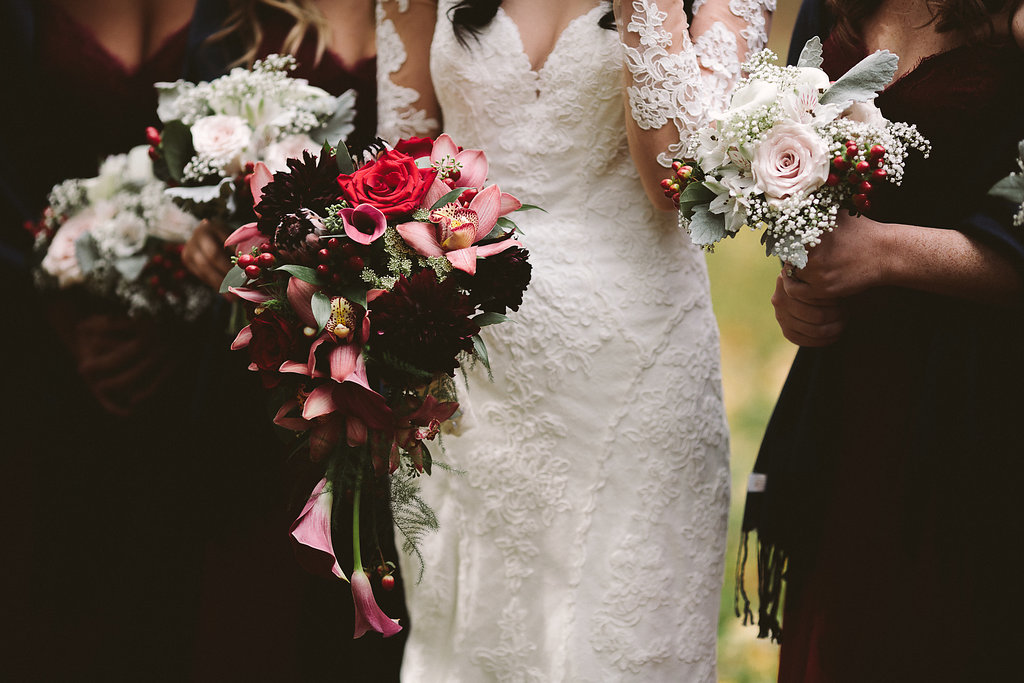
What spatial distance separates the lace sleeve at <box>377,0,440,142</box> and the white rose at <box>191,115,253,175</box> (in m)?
0.34

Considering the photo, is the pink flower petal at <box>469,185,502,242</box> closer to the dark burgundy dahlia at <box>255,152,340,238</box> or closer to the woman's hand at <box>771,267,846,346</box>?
the dark burgundy dahlia at <box>255,152,340,238</box>

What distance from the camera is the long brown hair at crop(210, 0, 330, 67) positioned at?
2.42 meters

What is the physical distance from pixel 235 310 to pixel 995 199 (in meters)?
1.73

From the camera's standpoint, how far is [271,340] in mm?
1289

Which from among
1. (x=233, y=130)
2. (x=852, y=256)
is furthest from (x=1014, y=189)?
(x=233, y=130)

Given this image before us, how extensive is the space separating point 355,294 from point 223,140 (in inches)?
36.8

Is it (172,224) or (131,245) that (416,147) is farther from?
(131,245)

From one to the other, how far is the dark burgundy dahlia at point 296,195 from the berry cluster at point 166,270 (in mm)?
999

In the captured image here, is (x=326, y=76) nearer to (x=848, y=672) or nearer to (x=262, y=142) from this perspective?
(x=262, y=142)

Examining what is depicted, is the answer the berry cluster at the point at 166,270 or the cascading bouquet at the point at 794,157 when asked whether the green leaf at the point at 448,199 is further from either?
the berry cluster at the point at 166,270

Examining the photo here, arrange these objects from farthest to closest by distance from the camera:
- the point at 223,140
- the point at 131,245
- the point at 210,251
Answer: the point at 131,245, the point at 210,251, the point at 223,140

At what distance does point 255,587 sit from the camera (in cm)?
246

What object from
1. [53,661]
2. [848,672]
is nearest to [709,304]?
[848,672]

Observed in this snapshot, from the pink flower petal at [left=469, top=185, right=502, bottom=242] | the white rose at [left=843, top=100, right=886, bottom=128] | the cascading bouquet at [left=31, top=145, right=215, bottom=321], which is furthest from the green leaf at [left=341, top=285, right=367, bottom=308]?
the cascading bouquet at [left=31, top=145, right=215, bottom=321]
